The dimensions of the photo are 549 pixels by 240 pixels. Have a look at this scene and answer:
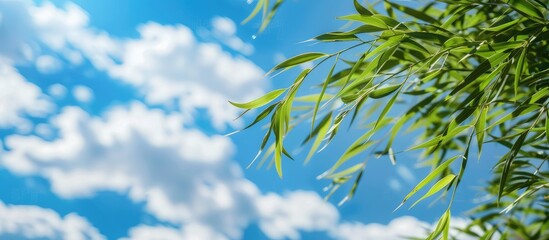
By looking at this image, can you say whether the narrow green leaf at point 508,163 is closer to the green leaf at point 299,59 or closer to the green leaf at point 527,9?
the green leaf at point 527,9

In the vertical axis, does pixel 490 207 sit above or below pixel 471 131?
above

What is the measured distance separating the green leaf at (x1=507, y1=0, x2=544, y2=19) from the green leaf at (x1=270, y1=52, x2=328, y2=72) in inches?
12.3

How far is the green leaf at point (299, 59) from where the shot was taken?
3.58 ft

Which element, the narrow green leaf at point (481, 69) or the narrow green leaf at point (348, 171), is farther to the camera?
the narrow green leaf at point (348, 171)

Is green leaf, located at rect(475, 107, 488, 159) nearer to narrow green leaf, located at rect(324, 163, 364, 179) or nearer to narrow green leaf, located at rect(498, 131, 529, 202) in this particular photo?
narrow green leaf, located at rect(498, 131, 529, 202)

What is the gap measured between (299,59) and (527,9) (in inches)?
14.4

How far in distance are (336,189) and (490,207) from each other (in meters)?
0.43

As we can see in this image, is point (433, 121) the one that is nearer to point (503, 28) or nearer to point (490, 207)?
point (490, 207)

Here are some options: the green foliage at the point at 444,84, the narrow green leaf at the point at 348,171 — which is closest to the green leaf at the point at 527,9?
the green foliage at the point at 444,84

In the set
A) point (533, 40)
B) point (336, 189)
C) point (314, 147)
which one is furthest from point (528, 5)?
point (336, 189)

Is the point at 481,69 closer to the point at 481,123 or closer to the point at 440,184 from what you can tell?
the point at 481,123

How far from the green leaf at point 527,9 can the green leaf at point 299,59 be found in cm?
31

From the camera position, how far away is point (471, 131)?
1.11 metres

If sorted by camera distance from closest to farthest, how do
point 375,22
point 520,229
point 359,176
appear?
point 375,22 → point 359,176 → point 520,229
